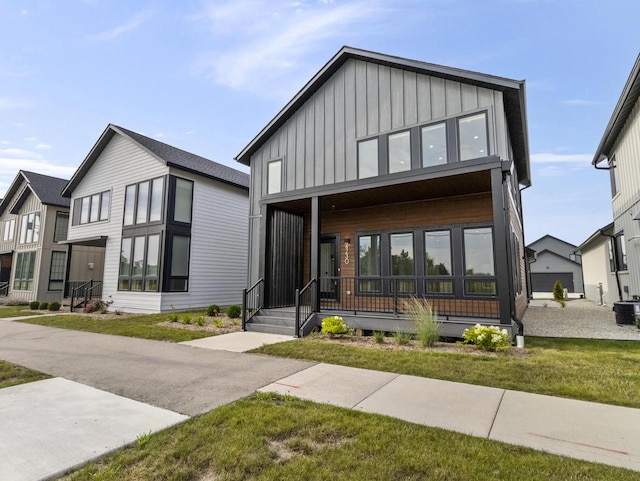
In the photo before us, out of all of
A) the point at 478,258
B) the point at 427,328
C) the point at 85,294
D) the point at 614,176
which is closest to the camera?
the point at 427,328

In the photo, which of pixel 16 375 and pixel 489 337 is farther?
pixel 489 337

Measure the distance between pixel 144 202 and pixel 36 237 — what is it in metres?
11.4

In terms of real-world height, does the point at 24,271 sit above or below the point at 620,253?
below

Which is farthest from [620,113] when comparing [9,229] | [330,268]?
[9,229]

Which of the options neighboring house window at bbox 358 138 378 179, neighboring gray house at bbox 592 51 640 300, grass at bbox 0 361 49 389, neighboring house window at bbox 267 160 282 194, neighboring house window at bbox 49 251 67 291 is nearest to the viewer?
grass at bbox 0 361 49 389

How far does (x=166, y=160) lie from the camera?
48.0 feet

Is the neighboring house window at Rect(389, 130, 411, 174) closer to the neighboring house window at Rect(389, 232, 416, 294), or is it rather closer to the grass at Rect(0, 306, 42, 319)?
the neighboring house window at Rect(389, 232, 416, 294)

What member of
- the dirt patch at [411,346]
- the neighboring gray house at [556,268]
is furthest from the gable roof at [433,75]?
the neighboring gray house at [556,268]

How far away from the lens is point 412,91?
973 centimetres

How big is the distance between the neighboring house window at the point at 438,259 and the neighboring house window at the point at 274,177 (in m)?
5.35

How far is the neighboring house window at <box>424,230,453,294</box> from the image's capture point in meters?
9.52

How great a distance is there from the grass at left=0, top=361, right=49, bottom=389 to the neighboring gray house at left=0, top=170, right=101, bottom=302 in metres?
16.5

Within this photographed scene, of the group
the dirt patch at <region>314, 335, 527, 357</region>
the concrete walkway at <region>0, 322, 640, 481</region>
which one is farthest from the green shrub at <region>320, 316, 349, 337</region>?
the concrete walkway at <region>0, 322, 640, 481</region>

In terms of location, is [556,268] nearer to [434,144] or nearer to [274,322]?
[434,144]
